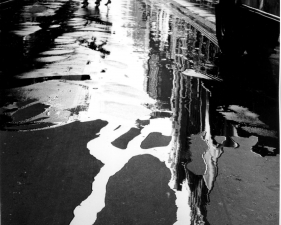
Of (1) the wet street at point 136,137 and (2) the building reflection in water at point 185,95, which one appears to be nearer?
(1) the wet street at point 136,137

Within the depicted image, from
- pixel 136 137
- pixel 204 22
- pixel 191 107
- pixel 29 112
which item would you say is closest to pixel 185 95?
pixel 191 107

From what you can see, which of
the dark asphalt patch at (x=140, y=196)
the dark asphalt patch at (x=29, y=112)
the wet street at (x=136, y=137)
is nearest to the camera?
the dark asphalt patch at (x=140, y=196)

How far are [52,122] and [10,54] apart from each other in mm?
4302

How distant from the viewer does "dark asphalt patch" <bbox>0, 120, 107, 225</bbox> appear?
3.11 m

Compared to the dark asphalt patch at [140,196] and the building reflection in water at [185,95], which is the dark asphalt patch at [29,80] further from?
the dark asphalt patch at [140,196]

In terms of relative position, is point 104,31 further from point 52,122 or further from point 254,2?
point 52,122

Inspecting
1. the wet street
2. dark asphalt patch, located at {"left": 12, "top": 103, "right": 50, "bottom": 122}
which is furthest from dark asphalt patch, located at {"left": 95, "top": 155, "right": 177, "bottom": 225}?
dark asphalt patch, located at {"left": 12, "top": 103, "right": 50, "bottom": 122}

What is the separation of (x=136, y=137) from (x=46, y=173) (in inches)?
52.7

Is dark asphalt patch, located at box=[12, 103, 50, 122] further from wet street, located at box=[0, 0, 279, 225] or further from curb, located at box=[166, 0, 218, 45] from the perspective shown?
curb, located at box=[166, 0, 218, 45]

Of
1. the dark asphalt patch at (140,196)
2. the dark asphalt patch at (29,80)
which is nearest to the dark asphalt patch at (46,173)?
the dark asphalt patch at (140,196)

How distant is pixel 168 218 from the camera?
3.12 m

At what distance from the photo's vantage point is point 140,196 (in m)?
3.40

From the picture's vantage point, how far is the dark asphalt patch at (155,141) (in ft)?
14.7

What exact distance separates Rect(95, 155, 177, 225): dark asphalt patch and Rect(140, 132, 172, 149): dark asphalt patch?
1.34 ft
